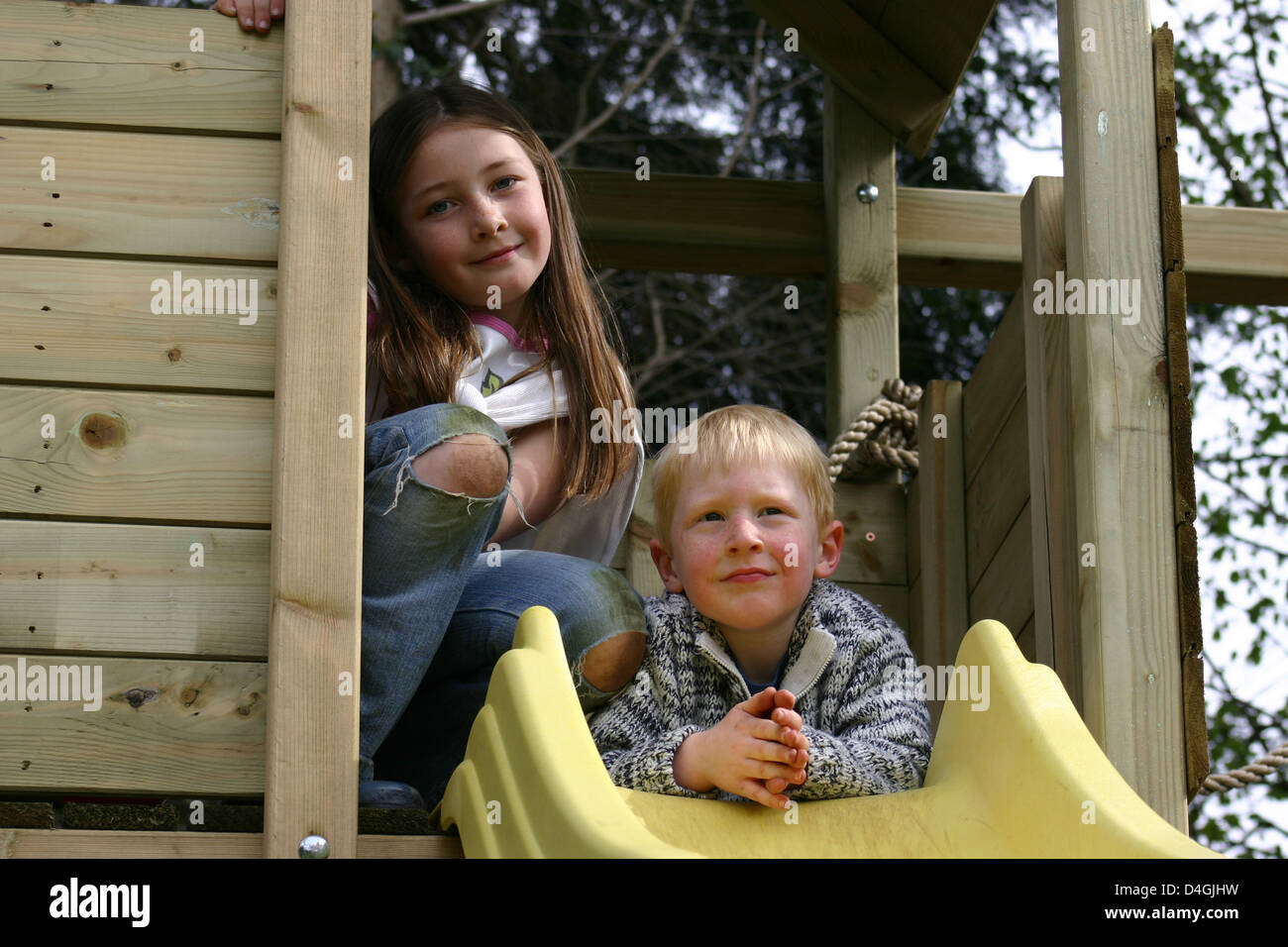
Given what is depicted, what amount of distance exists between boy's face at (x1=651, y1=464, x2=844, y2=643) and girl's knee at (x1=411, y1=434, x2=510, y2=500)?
11.9 inches

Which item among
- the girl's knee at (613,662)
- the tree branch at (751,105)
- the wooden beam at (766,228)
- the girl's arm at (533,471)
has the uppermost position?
the tree branch at (751,105)

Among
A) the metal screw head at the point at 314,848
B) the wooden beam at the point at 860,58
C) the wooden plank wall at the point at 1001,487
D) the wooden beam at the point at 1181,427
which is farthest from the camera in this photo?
the wooden beam at the point at 860,58

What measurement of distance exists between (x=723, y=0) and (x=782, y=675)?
6.50 m

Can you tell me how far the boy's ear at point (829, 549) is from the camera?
7.73 ft

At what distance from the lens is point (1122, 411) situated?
233 centimetres

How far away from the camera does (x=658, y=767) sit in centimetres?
203

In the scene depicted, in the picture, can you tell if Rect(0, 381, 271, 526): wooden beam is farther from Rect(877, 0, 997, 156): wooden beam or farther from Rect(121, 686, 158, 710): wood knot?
Rect(877, 0, 997, 156): wooden beam

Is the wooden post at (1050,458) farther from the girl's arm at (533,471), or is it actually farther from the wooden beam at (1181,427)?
the girl's arm at (533,471)

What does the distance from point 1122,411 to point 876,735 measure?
23.3 inches

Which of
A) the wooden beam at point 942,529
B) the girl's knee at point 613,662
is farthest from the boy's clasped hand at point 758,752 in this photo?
the wooden beam at point 942,529

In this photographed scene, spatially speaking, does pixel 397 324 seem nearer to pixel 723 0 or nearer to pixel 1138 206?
pixel 1138 206

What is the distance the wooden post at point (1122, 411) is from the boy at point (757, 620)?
0.28 m

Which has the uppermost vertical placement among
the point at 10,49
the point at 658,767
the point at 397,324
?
the point at 10,49
